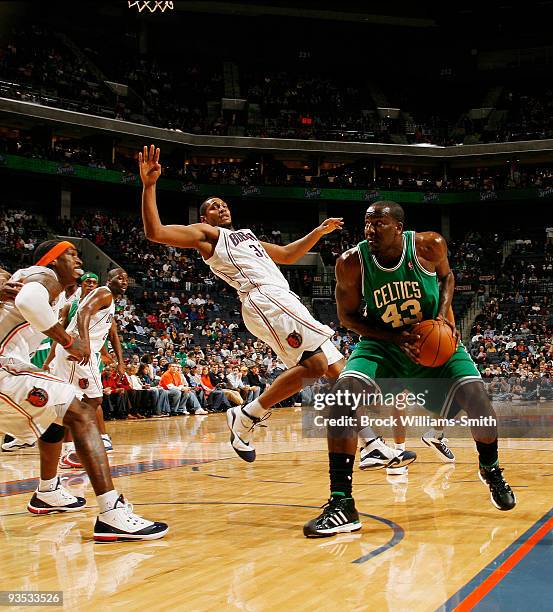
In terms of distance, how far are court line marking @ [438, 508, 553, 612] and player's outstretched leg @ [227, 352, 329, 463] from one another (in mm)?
1828

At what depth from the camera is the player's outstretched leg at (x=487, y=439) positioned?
4191mm

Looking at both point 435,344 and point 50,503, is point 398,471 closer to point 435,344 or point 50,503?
point 435,344

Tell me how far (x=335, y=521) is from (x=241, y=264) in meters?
2.26

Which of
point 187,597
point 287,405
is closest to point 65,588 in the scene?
point 187,597

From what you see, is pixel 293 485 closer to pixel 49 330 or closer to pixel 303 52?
pixel 49 330

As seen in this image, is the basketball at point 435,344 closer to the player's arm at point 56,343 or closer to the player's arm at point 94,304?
the player's arm at point 94,304

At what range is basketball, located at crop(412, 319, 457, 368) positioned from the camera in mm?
4336

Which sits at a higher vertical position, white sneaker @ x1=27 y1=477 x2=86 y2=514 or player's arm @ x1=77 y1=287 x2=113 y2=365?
player's arm @ x1=77 y1=287 x2=113 y2=365

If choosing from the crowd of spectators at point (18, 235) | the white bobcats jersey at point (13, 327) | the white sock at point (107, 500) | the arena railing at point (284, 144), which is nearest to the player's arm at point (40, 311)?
the white bobcats jersey at point (13, 327)

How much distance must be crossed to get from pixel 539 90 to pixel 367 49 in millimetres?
8582

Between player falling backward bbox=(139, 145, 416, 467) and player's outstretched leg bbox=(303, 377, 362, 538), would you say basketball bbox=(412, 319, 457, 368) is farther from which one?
player falling backward bbox=(139, 145, 416, 467)

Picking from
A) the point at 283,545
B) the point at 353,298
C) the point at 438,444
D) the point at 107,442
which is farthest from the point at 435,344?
the point at 107,442

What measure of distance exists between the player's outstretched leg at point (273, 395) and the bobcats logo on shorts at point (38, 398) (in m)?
1.64

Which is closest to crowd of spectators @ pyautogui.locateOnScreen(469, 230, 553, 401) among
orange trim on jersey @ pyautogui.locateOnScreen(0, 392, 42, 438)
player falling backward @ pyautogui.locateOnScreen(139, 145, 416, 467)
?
player falling backward @ pyautogui.locateOnScreen(139, 145, 416, 467)
